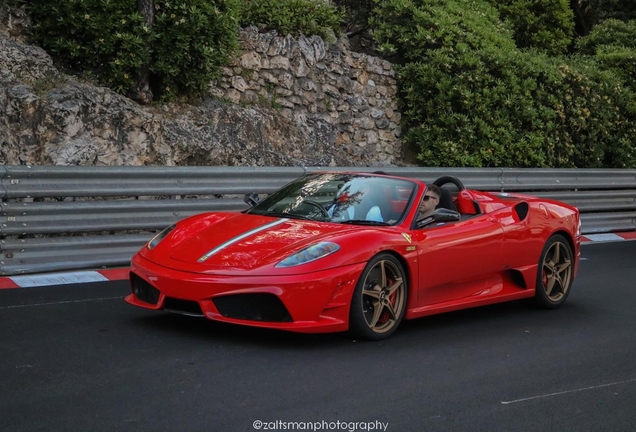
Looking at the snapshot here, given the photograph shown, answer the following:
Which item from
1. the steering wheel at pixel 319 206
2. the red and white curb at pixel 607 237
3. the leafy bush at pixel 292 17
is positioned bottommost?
the red and white curb at pixel 607 237

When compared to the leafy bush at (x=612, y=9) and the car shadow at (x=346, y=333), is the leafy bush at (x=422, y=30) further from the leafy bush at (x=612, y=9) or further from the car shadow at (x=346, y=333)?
the car shadow at (x=346, y=333)

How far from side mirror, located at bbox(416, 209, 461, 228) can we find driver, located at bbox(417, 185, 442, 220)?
16cm

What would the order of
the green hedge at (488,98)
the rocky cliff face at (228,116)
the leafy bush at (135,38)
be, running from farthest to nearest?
the green hedge at (488,98)
the leafy bush at (135,38)
the rocky cliff face at (228,116)

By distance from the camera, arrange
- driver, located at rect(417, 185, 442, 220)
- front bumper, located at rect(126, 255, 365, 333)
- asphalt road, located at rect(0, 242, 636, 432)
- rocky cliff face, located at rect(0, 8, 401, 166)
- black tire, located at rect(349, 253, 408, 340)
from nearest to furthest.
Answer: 1. asphalt road, located at rect(0, 242, 636, 432)
2. front bumper, located at rect(126, 255, 365, 333)
3. black tire, located at rect(349, 253, 408, 340)
4. driver, located at rect(417, 185, 442, 220)
5. rocky cliff face, located at rect(0, 8, 401, 166)

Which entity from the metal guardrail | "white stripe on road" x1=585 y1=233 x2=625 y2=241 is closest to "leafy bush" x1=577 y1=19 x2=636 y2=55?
"white stripe on road" x1=585 y1=233 x2=625 y2=241

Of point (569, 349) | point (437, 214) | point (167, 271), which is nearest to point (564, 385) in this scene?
point (569, 349)

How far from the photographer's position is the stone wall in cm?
1434

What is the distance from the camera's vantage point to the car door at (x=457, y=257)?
7.11m

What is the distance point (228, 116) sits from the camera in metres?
13.5

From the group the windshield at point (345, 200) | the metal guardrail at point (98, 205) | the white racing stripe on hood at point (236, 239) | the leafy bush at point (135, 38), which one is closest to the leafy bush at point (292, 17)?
the leafy bush at point (135, 38)

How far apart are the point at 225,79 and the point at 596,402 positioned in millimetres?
9554

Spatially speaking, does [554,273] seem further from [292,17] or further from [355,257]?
[292,17]

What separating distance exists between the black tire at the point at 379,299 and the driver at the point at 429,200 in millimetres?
879

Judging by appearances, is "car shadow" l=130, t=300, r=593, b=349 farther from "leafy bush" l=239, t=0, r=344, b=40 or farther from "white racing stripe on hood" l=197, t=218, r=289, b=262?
"leafy bush" l=239, t=0, r=344, b=40
